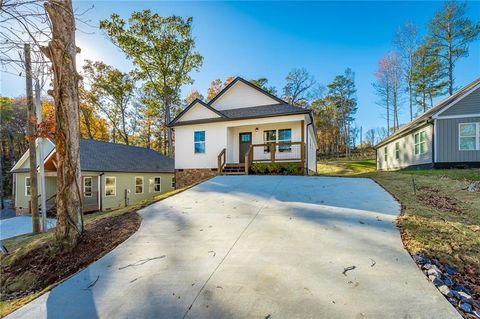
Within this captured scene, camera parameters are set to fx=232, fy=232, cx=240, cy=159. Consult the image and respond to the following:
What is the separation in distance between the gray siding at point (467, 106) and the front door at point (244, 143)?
1001 centimetres

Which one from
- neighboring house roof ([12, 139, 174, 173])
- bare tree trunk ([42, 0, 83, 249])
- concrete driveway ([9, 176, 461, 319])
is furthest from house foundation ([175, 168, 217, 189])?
bare tree trunk ([42, 0, 83, 249])

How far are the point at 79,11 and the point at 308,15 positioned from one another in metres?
11.1

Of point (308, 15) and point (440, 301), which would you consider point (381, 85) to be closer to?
point (308, 15)

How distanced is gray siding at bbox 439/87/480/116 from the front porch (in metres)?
7.41

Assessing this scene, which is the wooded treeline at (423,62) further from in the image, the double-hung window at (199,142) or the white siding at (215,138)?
the double-hung window at (199,142)

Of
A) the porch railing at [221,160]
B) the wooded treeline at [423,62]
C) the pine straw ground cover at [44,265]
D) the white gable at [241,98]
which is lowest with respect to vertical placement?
the pine straw ground cover at [44,265]

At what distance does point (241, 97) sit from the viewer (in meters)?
15.1

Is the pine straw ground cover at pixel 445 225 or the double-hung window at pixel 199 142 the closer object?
the pine straw ground cover at pixel 445 225

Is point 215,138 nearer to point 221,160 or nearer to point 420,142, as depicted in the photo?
point 221,160

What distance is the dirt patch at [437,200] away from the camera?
228 inches

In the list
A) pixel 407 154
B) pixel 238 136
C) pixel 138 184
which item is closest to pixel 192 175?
pixel 238 136

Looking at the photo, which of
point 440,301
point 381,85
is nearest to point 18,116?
point 440,301

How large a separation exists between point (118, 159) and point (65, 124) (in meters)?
14.6

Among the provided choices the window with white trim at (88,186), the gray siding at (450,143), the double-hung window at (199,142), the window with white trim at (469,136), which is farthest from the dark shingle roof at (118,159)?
the window with white trim at (469,136)
